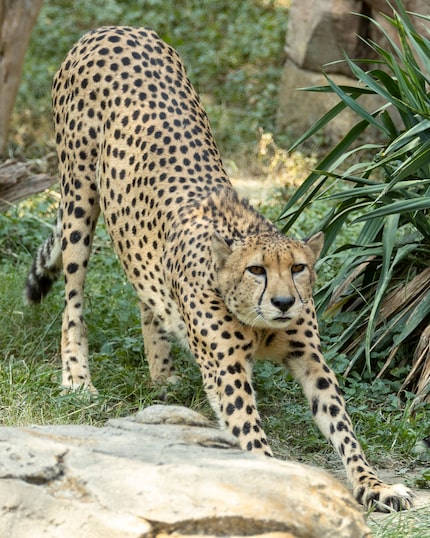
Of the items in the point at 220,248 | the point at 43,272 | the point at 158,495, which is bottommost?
the point at 43,272

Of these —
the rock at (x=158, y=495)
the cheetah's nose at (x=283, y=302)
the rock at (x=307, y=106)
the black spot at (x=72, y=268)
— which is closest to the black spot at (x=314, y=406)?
the cheetah's nose at (x=283, y=302)

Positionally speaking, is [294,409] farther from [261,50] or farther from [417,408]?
[261,50]

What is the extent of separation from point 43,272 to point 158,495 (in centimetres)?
332

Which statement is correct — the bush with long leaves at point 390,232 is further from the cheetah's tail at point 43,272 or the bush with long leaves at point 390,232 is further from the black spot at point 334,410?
the cheetah's tail at point 43,272

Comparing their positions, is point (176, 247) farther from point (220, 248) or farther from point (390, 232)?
point (390, 232)

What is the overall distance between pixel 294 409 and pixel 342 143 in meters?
1.48

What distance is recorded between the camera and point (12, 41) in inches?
361

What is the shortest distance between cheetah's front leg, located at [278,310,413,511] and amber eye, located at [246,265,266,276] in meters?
0.48

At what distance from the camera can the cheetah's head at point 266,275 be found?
4.27 metres

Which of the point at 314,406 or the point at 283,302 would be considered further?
the point at 314,406

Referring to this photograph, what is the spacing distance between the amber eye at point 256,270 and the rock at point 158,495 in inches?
44.9

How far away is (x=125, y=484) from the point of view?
10.2 feet

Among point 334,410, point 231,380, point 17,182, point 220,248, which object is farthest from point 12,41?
point 334,410

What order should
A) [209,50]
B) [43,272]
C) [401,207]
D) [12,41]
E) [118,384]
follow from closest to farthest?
[401,207], [118,384], [43,272], [12,41], [209,50]
